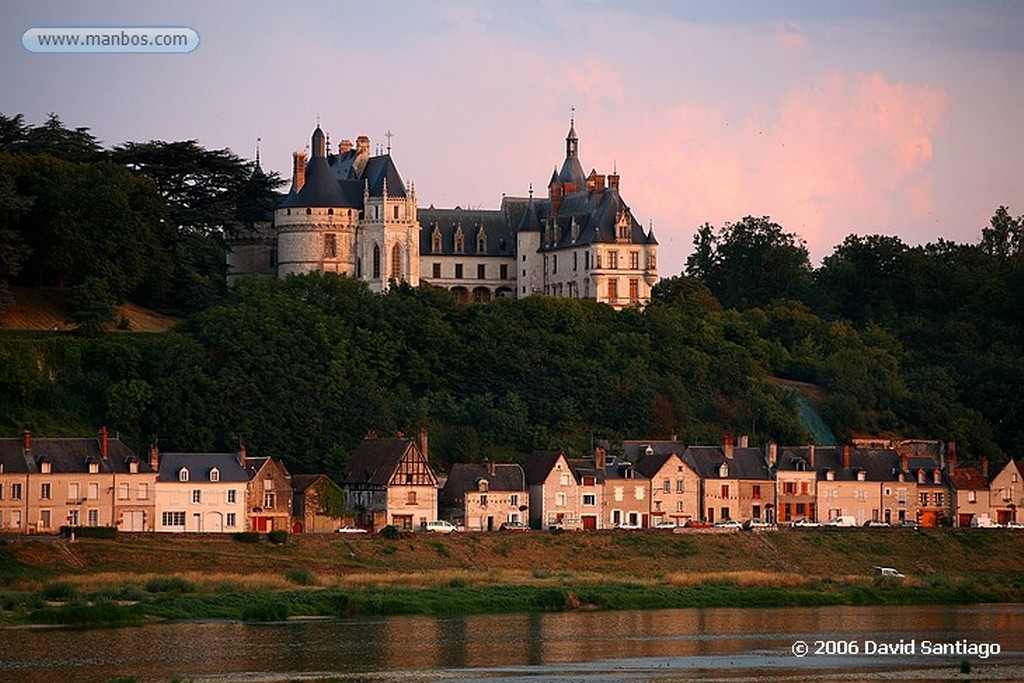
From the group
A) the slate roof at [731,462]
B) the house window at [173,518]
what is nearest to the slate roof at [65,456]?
the house window at [173,518]

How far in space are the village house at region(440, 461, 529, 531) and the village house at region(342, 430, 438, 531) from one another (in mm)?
1252

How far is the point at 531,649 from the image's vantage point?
59125 millimetres

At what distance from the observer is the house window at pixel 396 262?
362 feet

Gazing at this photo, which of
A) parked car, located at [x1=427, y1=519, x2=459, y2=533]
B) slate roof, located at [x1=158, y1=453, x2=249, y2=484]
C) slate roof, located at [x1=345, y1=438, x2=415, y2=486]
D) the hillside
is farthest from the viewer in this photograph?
the hillside

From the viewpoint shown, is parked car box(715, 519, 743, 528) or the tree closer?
parked car box(715, 519, 743, 528)

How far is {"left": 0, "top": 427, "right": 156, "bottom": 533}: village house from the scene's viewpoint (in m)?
79.8

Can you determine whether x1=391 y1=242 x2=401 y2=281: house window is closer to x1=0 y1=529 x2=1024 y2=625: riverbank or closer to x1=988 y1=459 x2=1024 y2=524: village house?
x1=0 y1=529 x2=1024 y2=625: riverbank

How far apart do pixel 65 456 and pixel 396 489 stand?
12.6 metres

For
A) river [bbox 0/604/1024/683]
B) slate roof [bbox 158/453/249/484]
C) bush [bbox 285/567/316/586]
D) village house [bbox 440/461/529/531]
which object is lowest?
river [bbox 0/604/1024/683]

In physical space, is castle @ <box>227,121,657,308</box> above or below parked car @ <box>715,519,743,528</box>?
above

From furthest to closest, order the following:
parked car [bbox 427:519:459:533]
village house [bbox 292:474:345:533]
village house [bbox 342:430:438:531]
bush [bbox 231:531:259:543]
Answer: village house [bbox 342:430:438:531] → village house [bbox 292:474:345:533] → parked car [bbox 427:519:459:533] → bush [bbox 231:531:259:543]

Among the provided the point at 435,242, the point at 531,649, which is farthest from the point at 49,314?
the point at 531,649

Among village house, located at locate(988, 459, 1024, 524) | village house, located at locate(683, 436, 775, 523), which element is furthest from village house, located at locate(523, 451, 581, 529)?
village house, located at locate(988, 459, 1024, 524)

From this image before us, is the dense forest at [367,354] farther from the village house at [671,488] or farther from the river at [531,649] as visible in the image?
the river at [531,649]
